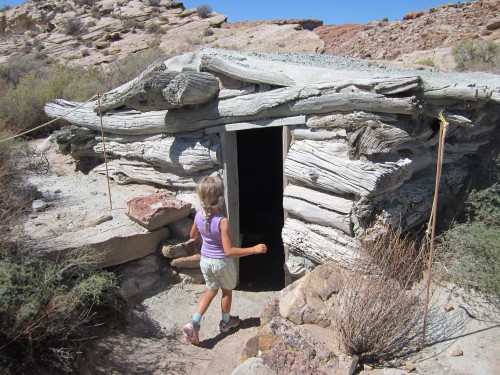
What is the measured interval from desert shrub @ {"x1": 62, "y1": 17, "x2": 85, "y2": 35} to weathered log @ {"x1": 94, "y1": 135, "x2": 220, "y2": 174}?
2431 cm

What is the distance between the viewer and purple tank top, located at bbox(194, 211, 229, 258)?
3648mm

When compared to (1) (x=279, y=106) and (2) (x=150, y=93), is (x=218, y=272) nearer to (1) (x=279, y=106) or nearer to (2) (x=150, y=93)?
(1) (x=279, y=106)

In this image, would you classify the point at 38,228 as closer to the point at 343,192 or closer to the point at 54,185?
the point at 54,185

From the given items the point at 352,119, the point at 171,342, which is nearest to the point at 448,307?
the point at 352,119

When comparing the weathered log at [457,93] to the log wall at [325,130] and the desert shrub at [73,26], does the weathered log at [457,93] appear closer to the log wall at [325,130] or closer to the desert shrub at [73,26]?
the log wall at [325,130]

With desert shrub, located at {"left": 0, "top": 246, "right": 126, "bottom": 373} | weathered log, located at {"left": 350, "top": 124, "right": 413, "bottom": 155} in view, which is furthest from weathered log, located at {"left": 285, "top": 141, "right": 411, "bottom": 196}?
desert shrub, located at {"left": 0, "top": 246, "right": 126, "bottom": 373}

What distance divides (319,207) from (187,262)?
1782mm

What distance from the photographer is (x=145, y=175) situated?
5777 mm

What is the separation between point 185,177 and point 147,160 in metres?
0.65

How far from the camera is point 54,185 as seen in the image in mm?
6172

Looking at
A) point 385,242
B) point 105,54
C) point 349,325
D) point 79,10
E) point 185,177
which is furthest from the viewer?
point 79,10

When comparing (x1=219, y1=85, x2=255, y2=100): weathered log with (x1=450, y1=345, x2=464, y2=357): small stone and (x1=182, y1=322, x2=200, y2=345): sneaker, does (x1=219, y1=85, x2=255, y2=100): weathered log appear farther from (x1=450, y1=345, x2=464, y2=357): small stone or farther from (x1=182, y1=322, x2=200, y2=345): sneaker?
(x1=450, y1=345, x2=464, y2=357): small stone

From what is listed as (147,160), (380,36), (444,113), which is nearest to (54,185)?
(147,160)

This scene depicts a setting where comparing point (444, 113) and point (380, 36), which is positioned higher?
point (444, 113)
